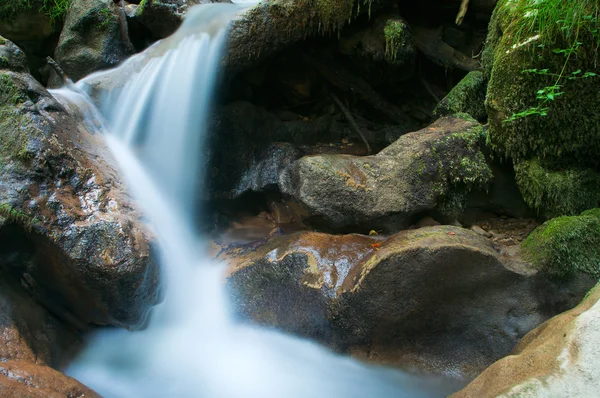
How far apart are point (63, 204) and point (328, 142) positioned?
3549mm

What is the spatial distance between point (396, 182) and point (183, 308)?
2.28m

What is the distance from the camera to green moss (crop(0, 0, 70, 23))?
21.2ft

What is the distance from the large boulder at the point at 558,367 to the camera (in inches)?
61.0

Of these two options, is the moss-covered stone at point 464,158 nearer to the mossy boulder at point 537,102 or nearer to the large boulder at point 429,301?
the mossy boulder at point 537,102

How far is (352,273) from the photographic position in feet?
10.6

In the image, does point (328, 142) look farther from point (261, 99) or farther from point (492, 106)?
point (492, 106)

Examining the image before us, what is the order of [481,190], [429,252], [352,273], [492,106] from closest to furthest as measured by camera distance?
[429,252], [352,273], [492,106], [481,190]

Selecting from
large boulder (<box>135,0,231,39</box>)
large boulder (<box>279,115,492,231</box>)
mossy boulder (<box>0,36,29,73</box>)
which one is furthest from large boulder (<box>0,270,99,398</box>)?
large boulder (<box>135,0,231,39</box>)

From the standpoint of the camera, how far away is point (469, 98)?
457 cm

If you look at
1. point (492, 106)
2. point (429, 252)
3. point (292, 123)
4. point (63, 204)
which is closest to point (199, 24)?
point (292, 123)

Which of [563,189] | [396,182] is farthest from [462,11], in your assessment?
[563,189]

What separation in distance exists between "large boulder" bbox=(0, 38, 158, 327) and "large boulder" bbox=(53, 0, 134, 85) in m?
2.71

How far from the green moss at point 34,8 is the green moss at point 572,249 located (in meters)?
7.44

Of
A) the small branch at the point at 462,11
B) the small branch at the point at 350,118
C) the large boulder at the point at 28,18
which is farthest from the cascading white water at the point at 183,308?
the small branch at the point at 462,11
